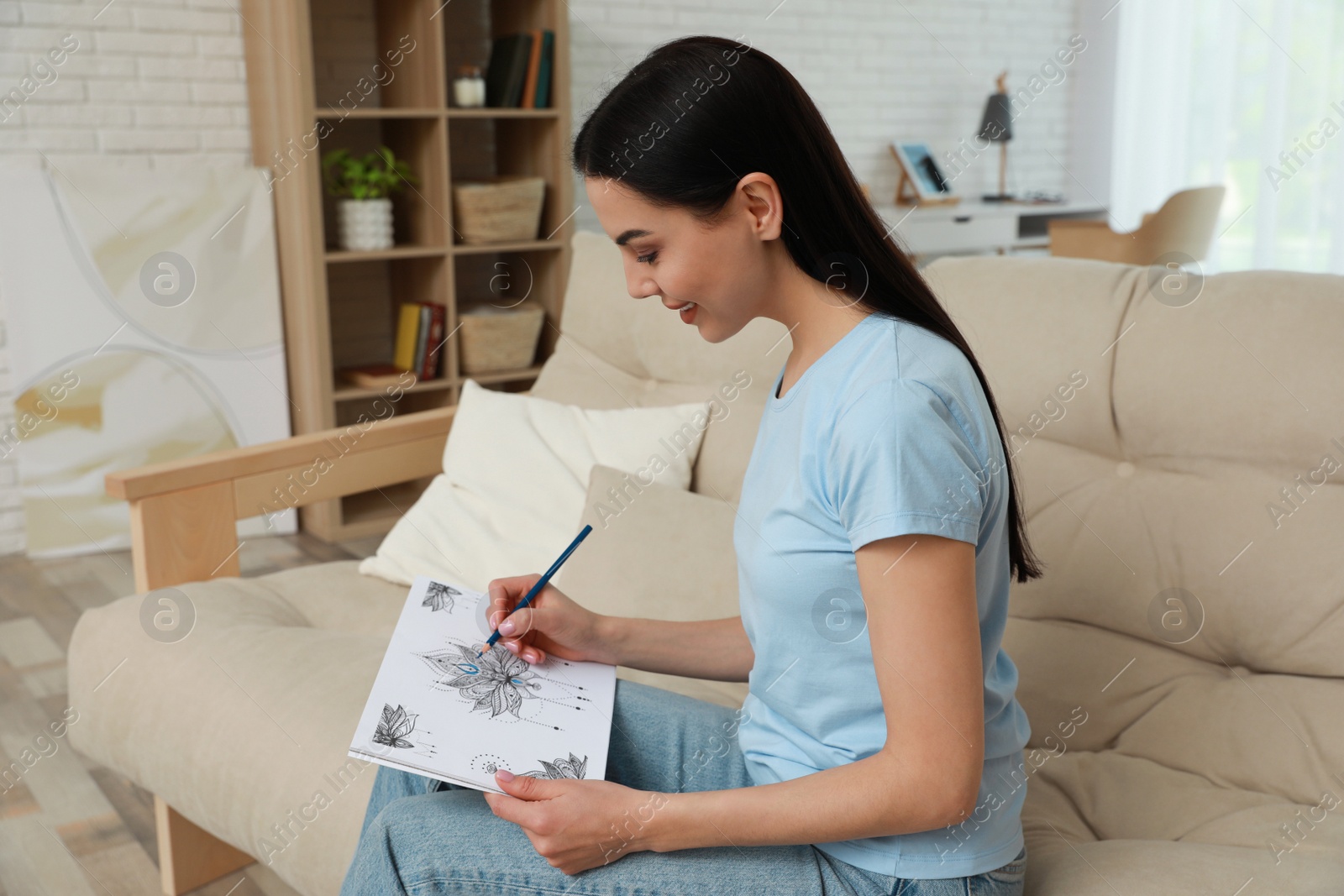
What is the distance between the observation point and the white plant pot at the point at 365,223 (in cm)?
329

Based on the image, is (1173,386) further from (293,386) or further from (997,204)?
(997,204)

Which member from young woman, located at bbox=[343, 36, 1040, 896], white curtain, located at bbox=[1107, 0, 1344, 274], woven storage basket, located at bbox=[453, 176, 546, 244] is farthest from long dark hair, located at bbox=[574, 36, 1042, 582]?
white curtain, located at bbox=[1107, 0, 1344, 274]

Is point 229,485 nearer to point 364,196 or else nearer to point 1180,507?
point 1180,507

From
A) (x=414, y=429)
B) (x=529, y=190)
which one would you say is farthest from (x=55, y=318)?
(x=414, y=429)

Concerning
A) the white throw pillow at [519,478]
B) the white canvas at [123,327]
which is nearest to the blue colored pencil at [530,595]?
the white throw pillow at [519,478]

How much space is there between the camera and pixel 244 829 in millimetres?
1340

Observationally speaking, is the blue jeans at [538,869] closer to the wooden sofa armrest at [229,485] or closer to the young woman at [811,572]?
the young woman at [811,572]

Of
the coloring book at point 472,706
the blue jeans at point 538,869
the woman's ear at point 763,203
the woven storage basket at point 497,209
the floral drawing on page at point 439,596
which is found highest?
the woven storage basket at point 497,209

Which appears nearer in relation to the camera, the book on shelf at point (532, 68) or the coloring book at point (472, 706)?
the coloring book at point (472, 706)

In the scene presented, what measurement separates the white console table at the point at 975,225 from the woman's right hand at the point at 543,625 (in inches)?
131

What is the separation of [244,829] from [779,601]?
2.75 ft

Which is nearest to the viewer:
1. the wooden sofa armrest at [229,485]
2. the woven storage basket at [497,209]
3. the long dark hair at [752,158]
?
the long dark hair at [752,158]

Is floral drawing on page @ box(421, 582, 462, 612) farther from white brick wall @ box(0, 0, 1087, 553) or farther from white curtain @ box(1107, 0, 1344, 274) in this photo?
white curtain @ box(1107, 0, 1344, 274)

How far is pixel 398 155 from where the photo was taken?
3523mm
